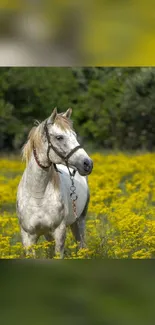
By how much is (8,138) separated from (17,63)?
201 centimetres

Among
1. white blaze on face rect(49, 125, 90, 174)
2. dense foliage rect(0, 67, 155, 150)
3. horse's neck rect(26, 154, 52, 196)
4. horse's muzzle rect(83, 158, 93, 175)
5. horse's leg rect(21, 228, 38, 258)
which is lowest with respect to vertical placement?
horse's leg rect(21, 228, 38, 258)

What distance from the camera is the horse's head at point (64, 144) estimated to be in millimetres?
3979

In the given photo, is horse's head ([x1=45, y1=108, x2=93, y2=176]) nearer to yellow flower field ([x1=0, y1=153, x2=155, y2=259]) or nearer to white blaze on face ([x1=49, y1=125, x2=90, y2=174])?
white blaze on face ([x1=49, y1=125, x2=90, y2=174])

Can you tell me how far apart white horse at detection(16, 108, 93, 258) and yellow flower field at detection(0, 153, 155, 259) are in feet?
0.35

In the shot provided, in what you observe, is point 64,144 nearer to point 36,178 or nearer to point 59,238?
point 36,178

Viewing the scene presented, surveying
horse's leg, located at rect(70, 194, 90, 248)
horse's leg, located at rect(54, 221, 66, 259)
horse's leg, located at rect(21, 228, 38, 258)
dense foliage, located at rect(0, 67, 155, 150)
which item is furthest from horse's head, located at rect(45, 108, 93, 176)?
dense foliage, located at rect(0, 67, 155, 150)

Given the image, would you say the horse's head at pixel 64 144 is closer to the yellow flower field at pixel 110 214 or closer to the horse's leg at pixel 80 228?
the yellow flower field at pixel 110 214

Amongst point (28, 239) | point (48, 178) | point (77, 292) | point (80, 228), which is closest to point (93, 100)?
point (80, 228)

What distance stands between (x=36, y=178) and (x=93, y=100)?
3.10 metres

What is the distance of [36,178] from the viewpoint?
409cm

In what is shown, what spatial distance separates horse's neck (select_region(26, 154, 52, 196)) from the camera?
13.4 feet

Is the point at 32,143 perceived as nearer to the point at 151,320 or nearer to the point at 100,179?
the point at 151,320

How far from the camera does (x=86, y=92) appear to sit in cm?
709

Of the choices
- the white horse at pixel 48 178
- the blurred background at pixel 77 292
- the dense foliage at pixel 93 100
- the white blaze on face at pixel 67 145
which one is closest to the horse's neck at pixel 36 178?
the white horse at pixel 48 178
